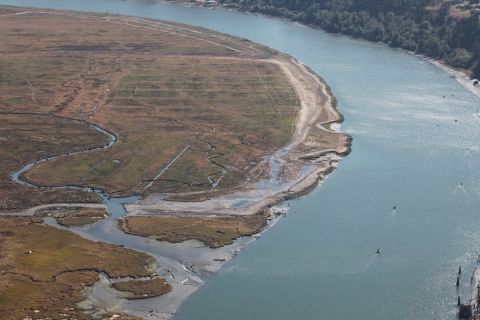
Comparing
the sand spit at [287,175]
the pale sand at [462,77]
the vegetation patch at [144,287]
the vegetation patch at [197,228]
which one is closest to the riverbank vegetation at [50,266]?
the vegetation patch at [144,287]

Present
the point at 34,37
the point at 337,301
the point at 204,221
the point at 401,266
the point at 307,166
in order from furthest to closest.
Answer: the point at 34,37
the point at 307,166
the point at 204,221
the point at 401,266
the point at 337,301

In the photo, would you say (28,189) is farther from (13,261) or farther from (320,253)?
(320,253)

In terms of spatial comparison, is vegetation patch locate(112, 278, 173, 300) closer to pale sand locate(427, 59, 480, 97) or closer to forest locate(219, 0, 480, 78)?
pale sand locate(427, 59, 480, 97)

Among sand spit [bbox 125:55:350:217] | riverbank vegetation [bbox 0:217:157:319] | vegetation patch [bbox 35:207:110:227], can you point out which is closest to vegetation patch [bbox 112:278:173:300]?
riverbank vegetation [bbox 0:217:157:319]

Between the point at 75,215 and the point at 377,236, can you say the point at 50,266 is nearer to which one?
the point at 75,215

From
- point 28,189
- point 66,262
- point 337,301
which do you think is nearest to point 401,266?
point 337,301
